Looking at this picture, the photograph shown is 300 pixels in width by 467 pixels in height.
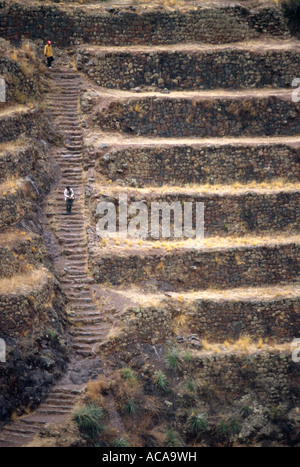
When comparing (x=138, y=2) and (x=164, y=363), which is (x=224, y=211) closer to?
(x=164, y=363)

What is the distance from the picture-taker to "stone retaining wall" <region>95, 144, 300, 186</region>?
1506 inches

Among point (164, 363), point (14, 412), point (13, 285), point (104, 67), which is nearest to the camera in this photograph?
point (14, 412)

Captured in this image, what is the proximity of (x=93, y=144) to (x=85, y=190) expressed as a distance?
2685 mm

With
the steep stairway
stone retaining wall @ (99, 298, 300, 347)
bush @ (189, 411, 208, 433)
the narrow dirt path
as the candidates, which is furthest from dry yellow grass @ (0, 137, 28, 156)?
bush @ (189, 411, 208, 433)

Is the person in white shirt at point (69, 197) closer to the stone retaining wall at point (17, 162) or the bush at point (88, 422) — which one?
the stone retaining wall at point (17, 162)

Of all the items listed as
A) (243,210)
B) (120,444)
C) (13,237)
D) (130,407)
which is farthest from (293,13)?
(120,444)

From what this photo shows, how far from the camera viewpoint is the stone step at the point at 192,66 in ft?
137

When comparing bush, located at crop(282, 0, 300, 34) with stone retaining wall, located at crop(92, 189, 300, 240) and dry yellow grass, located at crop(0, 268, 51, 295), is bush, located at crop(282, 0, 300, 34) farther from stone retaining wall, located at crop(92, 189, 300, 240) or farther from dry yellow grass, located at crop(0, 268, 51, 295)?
dry yellow grass, located at crop(0, 268, 51, 295)

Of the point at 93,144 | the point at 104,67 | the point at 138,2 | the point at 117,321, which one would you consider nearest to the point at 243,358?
the point at 117,321

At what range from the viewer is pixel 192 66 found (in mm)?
42781

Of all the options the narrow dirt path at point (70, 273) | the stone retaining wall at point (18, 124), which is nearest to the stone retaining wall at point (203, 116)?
the narrow dirt path at point (70, 273)

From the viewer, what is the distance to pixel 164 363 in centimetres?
3294

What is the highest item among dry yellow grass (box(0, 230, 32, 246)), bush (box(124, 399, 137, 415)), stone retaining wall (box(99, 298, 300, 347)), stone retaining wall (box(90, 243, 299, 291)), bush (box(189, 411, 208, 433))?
dry yellow grass (box(0, 230, 32, 246))

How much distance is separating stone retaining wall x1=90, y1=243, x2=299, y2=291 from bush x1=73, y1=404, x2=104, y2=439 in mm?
7138
